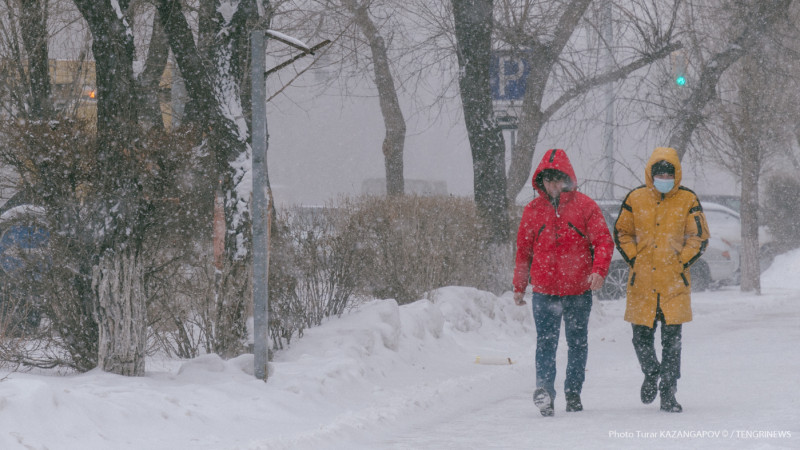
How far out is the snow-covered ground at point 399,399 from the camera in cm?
533

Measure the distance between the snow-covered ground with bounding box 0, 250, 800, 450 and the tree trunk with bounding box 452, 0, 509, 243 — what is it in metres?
2.49

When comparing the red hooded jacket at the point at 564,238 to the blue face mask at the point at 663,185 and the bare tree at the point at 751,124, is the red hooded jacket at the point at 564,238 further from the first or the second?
the bare tree at the point at 751,124

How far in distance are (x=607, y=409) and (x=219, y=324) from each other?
3.06m

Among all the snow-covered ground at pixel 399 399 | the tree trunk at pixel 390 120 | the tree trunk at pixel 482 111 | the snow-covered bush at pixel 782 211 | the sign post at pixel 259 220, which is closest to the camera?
the snow-covered ground at pixel 399 399

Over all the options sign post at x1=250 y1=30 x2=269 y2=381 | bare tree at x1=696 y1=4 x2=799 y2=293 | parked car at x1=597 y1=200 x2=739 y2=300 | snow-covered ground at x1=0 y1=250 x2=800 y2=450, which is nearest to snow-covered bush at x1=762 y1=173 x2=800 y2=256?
bare tree at x1=696 y1=4 x2=799 y2=293

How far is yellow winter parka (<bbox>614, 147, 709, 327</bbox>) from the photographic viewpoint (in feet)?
21.4

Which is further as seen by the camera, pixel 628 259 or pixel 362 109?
pixel 362 109

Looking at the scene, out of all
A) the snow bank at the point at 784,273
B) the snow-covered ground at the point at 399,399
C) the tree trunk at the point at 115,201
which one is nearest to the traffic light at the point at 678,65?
the snow-covered ground at the point at 399,399

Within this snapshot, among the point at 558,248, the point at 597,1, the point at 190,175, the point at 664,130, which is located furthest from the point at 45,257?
the point at 664,130

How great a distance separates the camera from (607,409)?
6.89 meters

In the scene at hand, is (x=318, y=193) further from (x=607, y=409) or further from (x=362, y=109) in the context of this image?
(x=607, y=409)

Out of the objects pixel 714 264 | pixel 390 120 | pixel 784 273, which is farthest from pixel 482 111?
pixel 784 273

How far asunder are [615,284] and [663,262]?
39.1 feet

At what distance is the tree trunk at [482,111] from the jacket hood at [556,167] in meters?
6.18
